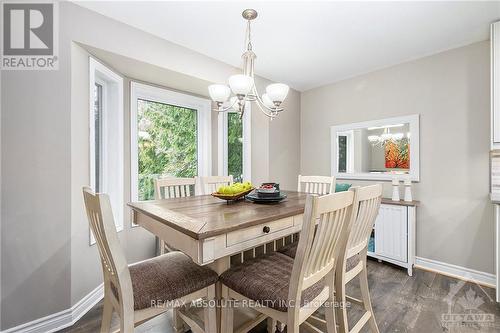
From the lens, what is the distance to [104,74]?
2.22 m

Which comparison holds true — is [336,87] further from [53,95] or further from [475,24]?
[53,95]

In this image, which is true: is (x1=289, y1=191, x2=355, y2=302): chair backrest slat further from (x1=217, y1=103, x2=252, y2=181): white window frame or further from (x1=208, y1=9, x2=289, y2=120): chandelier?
(x1=217, y1=103, x2=252, y2=181): white window frame

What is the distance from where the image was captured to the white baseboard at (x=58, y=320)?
1.58 m

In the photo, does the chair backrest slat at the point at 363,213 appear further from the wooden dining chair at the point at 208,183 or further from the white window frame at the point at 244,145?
the white window frame at the point at 244,145

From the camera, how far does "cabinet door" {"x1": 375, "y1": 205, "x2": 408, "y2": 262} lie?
254 centimetres

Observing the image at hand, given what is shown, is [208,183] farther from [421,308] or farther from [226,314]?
[421,308]

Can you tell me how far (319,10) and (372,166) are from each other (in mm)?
2060

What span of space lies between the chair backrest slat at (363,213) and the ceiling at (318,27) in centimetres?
152

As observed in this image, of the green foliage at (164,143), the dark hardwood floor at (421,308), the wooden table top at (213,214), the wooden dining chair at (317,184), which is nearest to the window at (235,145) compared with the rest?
the green foliage at (164,143)

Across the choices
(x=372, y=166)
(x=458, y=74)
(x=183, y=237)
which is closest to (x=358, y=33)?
(x=458, y=74)

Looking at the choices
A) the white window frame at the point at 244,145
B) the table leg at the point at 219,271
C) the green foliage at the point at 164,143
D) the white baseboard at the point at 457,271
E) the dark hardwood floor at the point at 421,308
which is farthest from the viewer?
the white window frame at the point at 244,145

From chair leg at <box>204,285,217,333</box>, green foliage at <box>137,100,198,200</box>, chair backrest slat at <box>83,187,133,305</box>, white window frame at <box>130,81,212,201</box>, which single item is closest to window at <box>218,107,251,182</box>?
white window frame at <box>130,81,212,201</box>

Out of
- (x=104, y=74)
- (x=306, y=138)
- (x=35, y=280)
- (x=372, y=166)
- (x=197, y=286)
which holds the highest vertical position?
(x=104, y=74)

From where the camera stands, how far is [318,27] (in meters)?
2.12
